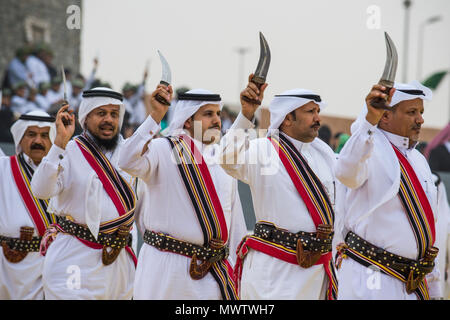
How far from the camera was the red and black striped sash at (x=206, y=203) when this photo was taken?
202 inches

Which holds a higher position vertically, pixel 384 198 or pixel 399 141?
pixel 399 141

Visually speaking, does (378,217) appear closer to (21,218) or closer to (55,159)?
(55,159)

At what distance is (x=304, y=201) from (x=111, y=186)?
1740mm

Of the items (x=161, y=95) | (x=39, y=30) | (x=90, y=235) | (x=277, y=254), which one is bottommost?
(x=90, y=235)

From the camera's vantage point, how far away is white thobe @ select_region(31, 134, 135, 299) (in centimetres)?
559

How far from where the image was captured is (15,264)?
6656 mm

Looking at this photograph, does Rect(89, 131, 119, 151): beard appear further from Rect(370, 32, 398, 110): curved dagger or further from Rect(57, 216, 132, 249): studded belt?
Rect(370, 32, 398, 110): curved dagger

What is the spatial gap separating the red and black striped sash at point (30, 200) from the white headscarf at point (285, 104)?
8.38 feet

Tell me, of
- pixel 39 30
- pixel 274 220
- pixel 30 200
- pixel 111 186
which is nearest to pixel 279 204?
pixel 274 220

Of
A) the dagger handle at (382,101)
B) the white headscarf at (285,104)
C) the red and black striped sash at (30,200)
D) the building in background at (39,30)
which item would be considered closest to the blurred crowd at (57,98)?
the red and black striped sash at (30,200)

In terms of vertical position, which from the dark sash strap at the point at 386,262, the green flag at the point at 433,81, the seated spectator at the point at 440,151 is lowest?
the dark sash strap at the point at 386,262

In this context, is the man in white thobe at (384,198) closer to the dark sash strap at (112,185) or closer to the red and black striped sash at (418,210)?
the red and black striped sash at (418,210)

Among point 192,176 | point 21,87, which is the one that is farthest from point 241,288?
point 21,87
